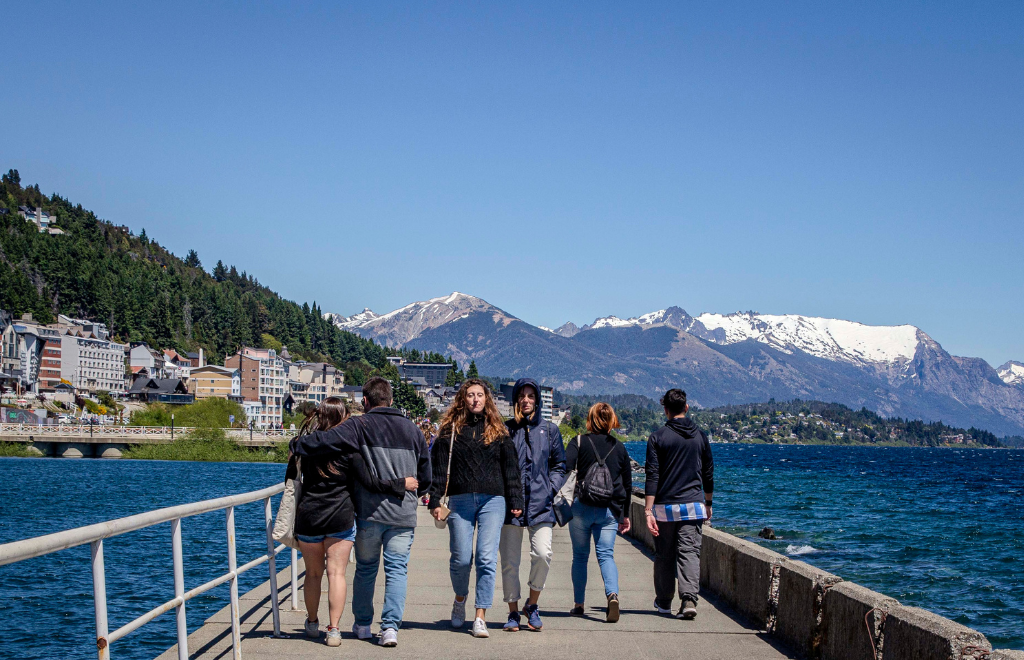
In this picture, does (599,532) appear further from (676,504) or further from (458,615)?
(458,615)

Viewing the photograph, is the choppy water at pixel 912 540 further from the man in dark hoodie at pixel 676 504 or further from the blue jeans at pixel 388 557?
the blue jeans at pixel 388 557

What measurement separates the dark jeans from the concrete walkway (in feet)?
0.88

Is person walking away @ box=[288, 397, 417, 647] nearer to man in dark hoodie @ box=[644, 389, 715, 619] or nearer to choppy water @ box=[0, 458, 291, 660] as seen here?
man in dark hoodie @ box=[644, 389, 715, 619]

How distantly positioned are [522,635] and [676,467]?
219 centimetres

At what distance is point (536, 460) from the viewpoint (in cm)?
850

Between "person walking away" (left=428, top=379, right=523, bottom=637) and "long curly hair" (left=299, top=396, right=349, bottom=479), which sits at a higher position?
"long curly hair" (left=299, top=396, right=349, bottom=479)

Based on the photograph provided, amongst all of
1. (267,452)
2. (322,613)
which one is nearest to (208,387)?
(267,452)

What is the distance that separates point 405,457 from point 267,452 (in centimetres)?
9268

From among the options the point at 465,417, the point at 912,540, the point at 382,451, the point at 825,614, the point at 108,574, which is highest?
the point at 465,417

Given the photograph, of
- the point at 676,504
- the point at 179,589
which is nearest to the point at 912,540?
the point at 676,504

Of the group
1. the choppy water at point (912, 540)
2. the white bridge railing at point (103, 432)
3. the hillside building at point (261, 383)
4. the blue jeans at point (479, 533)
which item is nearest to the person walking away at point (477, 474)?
the blue jeans at point (479, 533)

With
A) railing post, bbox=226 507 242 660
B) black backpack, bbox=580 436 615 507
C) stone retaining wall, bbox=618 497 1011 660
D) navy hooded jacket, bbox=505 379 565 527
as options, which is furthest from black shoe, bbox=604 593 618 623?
railing post, bbox=226 507 242 660

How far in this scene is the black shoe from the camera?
884 centimetres

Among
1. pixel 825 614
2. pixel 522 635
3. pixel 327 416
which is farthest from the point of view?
pixel 522 635
